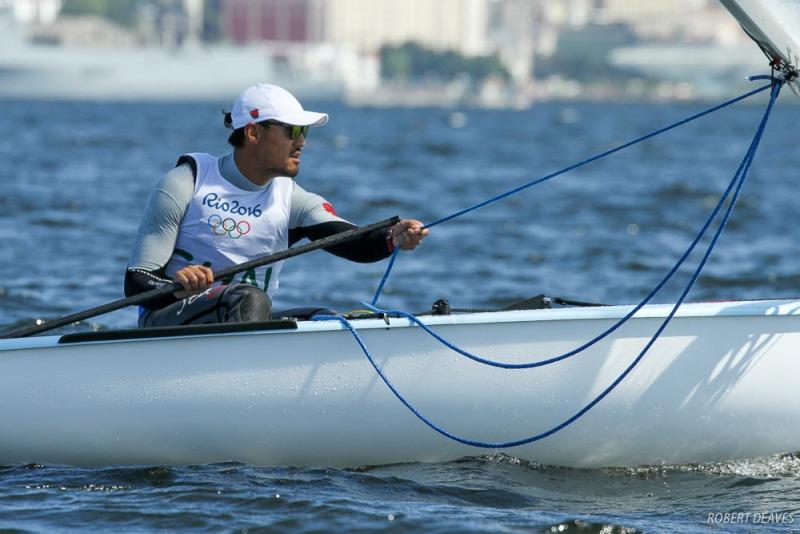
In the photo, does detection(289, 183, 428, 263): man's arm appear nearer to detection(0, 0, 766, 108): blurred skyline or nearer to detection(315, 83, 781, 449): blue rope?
detection(315, 83, 781, 449): blue rope

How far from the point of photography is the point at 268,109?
4.31 meters

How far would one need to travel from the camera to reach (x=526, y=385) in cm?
416

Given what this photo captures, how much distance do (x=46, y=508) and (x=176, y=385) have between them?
0.51 metres

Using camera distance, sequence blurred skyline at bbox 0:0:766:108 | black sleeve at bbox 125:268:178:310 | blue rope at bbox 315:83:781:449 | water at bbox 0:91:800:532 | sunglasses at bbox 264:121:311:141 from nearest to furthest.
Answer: water at bbox 0:91:800:532 → blue rope at bbox 315:83:781:449 → black sleeve at bbox 125:268:178:310 → sunglasses at bbox 264:121:311:141 → blurred skyline at bbox 0:0:766:108

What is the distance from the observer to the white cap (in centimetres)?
431

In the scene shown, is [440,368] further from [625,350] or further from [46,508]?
[46,508]

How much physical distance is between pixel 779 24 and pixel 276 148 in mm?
1573

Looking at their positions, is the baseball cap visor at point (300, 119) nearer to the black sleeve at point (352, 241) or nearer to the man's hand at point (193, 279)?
the black sleeve at point (352, 241)

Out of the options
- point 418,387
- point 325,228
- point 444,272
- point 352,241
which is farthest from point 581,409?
point 444,272

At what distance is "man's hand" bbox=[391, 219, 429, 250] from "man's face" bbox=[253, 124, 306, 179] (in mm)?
359

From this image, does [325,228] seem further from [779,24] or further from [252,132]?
[779,24]

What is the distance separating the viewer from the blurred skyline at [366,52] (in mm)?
71812

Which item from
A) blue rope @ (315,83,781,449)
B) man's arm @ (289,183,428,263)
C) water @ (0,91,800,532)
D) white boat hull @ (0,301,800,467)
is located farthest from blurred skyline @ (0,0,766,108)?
blue rope @ (315,83,781,449)

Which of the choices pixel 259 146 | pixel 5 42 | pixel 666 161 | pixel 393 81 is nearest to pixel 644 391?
pixel 259 146
